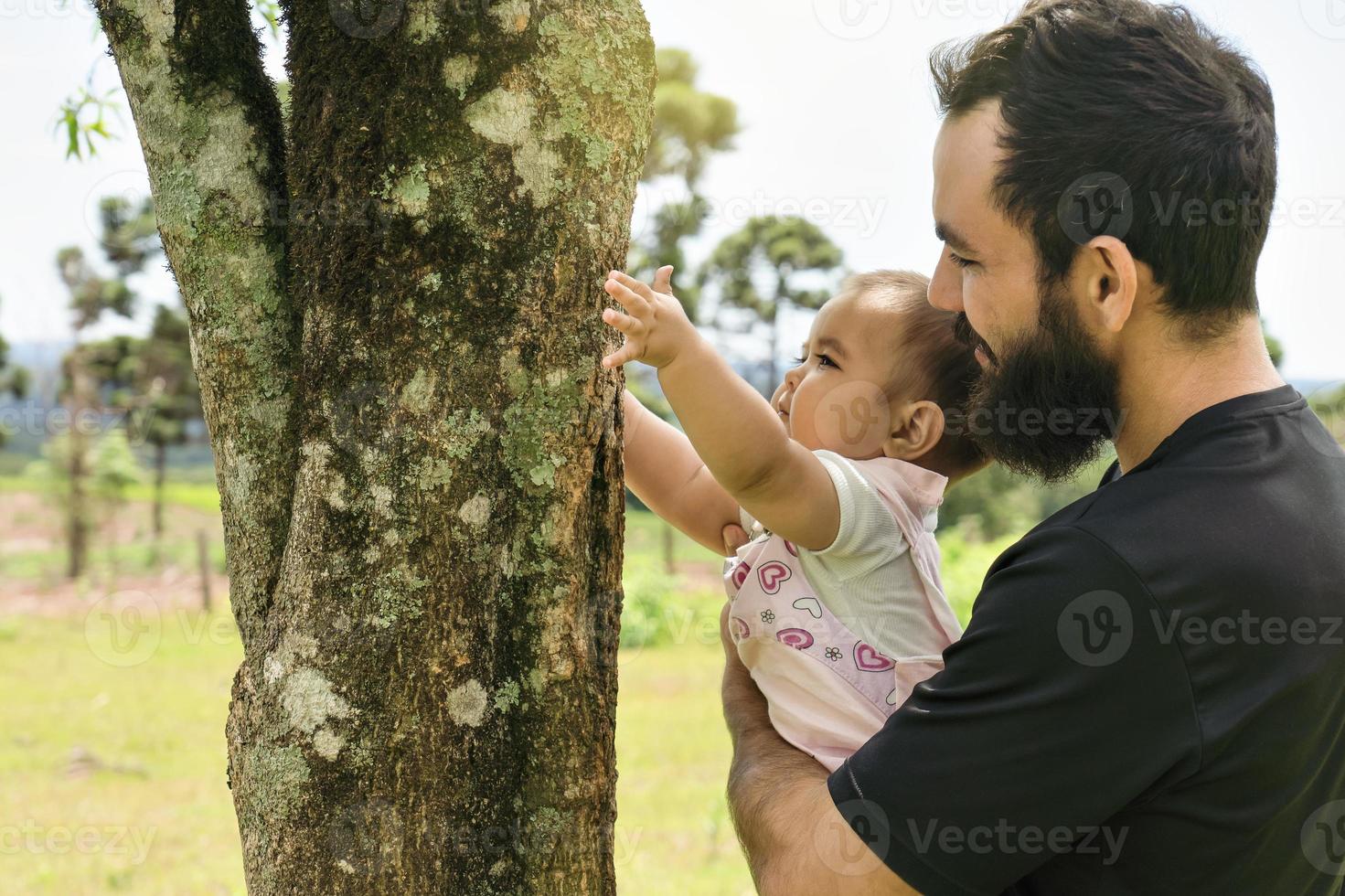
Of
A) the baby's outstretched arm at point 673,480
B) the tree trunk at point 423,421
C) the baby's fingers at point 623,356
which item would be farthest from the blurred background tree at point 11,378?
the baby's fingers at point 623,356

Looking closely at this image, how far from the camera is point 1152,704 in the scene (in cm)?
132

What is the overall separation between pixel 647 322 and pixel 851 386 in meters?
0.75

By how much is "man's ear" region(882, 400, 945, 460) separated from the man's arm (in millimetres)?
584

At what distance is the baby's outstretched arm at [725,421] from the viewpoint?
5.16 ft

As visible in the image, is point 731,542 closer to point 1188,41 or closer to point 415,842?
point 415,842

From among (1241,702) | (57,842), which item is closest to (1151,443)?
(1241,702)
